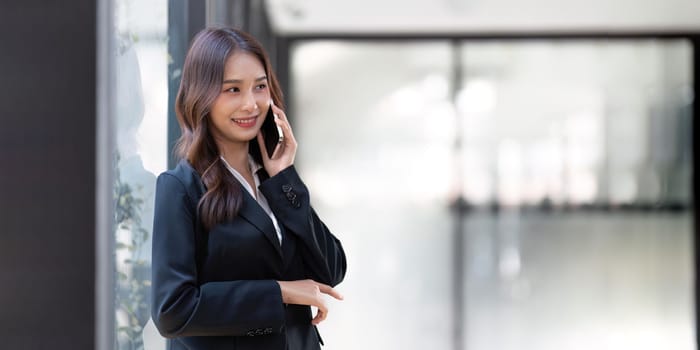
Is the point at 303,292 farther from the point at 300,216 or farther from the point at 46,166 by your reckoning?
the point at 46,166

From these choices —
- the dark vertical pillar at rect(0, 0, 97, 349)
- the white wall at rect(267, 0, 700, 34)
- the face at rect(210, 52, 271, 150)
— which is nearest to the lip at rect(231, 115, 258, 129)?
the face at rect(210, 52, 271, 150)

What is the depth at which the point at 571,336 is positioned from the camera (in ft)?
17.9

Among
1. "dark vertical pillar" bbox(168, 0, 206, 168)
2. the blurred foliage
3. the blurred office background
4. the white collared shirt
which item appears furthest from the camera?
the blurred office background

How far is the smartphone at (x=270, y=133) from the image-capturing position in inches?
62.7

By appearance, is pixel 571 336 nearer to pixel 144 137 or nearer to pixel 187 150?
pixel 144 137

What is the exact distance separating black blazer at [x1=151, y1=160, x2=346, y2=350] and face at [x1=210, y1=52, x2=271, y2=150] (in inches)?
3.7

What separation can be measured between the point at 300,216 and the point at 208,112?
24cm

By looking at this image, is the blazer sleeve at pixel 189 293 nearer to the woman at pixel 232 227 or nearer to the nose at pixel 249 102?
the woman at pixel 232 227

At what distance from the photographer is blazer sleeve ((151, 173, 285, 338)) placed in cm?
135

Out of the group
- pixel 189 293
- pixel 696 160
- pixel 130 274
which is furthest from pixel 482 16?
pixel 189 293

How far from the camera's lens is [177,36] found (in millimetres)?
2377

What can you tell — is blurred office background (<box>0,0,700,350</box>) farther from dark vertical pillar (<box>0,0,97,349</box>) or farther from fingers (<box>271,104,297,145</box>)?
dark vertical pillar (<box>0,0,97,349</box>)

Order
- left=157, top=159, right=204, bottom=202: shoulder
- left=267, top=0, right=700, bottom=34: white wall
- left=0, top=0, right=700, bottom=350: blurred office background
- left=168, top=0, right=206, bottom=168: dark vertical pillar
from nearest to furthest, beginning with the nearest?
left=157, top=159, right=204, bottom=202: shoulder → left=168, top=0, right=206, bottom=168: dark vertical pillar → left=267, top=0, right=700, bottom=34: white wall → left=0, top=0, right=700, bottom=350: blurred office background

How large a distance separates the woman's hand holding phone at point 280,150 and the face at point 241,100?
3 cm
